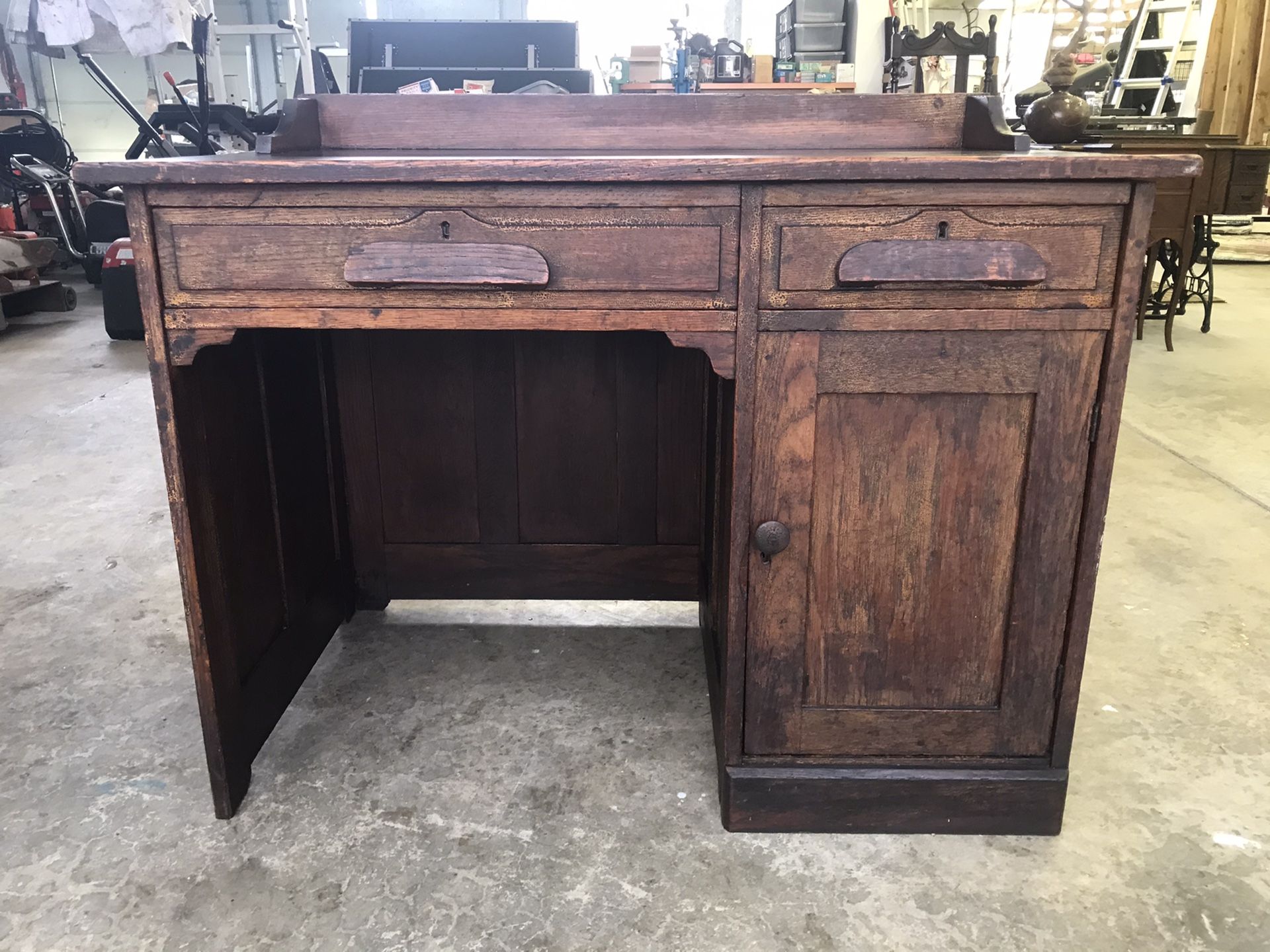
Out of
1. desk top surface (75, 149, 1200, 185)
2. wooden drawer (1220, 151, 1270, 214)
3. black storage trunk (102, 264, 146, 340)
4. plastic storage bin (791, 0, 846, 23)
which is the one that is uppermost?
plastic storage bin (791, 0, 846, 23)

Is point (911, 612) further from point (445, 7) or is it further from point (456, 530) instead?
point (445, 7)

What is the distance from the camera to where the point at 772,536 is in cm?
125

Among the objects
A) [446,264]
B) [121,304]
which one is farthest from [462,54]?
[121,304]

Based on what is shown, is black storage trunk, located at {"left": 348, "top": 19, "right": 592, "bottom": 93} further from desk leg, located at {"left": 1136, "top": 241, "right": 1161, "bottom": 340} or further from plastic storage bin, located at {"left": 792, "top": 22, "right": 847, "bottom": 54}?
plastic storage bin, located at {"left": 792, "top": 22, "right": 847, "bottom": 54}

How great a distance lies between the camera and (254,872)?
1.29m

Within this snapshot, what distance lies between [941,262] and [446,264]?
1.89ft

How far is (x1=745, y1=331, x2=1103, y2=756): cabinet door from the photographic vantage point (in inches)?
46.6

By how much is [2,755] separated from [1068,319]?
5.58 feet

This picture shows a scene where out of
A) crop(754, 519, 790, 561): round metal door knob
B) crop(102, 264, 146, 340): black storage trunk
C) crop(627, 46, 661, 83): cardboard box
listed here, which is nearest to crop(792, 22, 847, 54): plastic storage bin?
crop(627, 46, 661, 83): cardboard box

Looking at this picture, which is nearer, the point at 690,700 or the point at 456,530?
the point at 690,700

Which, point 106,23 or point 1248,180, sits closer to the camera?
point 1248,180

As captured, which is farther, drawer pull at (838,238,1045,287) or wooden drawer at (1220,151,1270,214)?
wooden drawer at (1220,151,1270,214)

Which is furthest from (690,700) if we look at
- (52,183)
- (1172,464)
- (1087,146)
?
(52,183)

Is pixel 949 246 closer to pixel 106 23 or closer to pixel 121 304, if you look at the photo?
pixel 121 304
